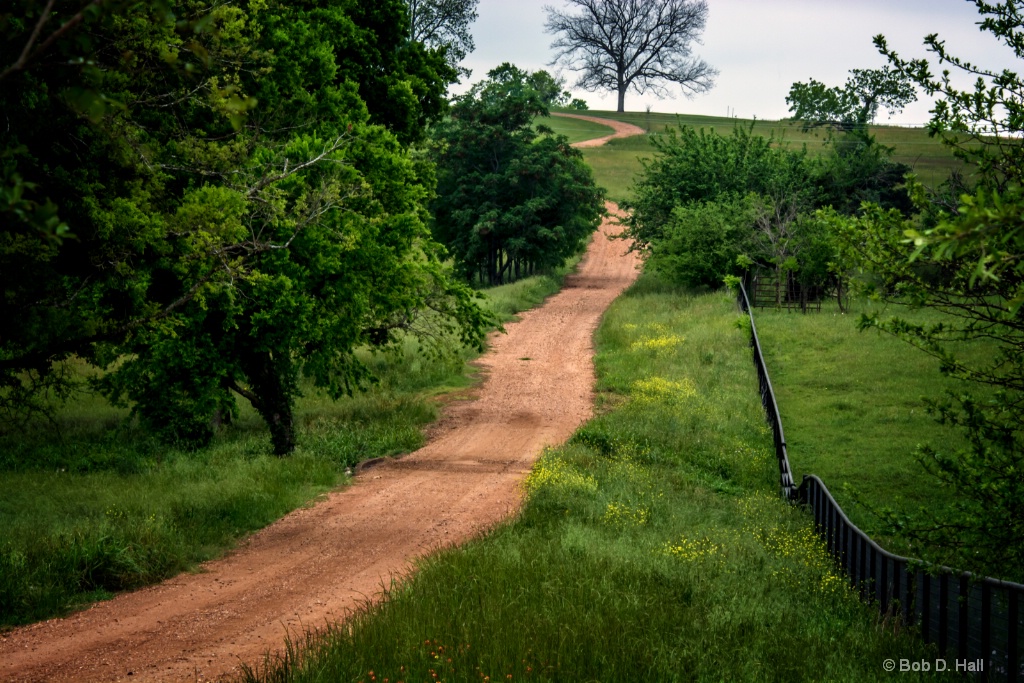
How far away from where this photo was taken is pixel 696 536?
1186 cm

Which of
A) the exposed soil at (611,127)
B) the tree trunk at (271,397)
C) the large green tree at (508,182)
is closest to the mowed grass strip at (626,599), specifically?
the tree trunk at (271,397)

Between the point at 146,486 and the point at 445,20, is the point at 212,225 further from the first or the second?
the point at 445,20

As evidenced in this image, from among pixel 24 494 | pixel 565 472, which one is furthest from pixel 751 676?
pixel 24 494

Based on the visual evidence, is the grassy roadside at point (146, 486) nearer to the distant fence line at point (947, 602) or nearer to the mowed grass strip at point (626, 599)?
the mowed grass strip at point (626, 599)

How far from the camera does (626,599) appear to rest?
29.0 ft

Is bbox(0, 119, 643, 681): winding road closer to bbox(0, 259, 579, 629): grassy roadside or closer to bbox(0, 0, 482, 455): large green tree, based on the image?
bbox(0, 259, 579, 629): grassy roadside

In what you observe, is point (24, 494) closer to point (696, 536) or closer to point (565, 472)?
point (565, 472)

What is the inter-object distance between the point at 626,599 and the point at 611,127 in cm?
10062

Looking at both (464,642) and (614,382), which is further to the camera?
(614,382)

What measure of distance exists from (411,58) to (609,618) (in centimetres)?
2196

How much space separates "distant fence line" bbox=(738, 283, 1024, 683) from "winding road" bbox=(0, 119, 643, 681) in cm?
516

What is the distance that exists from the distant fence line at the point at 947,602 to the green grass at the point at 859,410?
1.03 metres

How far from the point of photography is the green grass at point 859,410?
1644cm

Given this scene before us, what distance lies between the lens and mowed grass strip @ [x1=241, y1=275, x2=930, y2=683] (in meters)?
7.41
